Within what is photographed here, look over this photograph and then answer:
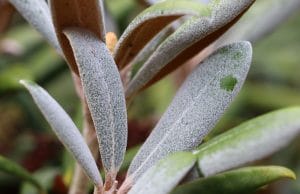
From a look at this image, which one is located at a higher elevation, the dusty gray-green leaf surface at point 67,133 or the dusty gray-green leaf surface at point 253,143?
the dusty gray-green leaf surface at point 253,143

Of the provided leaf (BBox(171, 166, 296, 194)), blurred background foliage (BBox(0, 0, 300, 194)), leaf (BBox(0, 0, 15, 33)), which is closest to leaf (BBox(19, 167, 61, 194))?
blurred background foliage (BBox(0, 0, 300, 194))

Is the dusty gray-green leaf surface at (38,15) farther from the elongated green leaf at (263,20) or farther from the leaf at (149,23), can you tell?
the elongated green leaf at (263,20)

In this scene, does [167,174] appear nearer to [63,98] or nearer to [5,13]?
[5,13]

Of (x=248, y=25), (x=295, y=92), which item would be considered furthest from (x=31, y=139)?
(x=295, y=92)

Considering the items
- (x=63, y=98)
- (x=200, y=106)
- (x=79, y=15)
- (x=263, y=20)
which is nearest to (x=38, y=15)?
(x=79, y=15)

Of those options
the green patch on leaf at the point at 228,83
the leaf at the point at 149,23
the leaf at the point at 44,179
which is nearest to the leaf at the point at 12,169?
the leaf at the point at 44,179

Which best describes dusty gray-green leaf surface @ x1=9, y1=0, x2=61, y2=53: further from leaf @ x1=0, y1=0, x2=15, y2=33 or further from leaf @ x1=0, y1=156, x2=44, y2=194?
leaf @ x1=0, y1=0, x2=15, y2=33
